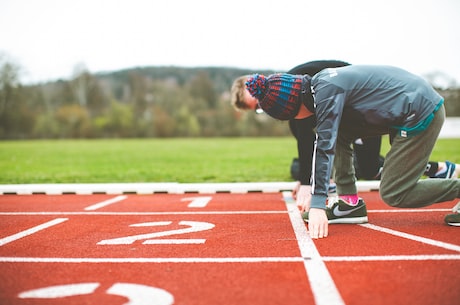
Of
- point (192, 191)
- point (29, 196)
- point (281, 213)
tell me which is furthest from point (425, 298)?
point (29, 196)

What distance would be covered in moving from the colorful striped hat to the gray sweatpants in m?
0.92

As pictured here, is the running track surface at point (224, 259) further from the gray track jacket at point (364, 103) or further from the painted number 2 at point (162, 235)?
the gray track jacket at point (364, 103)

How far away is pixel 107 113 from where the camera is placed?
76375mm

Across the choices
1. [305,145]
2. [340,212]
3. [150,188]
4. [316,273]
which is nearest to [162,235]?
[316,273]

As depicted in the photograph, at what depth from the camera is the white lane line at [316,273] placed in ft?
7.17

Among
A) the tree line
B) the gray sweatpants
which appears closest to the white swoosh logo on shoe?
the gray sweatpants

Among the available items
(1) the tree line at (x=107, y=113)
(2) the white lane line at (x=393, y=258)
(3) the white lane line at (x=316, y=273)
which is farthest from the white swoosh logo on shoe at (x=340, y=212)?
(1) the tree line at (x=107, y=113)

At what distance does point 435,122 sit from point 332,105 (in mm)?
920

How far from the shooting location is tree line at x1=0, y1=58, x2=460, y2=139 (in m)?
58.6

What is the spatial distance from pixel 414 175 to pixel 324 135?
0.88 meters

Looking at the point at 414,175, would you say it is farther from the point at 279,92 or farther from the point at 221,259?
the point at 221,259

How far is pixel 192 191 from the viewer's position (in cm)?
666

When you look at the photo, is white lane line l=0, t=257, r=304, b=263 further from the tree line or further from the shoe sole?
the tree line

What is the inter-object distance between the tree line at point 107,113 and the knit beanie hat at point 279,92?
3772 cm
